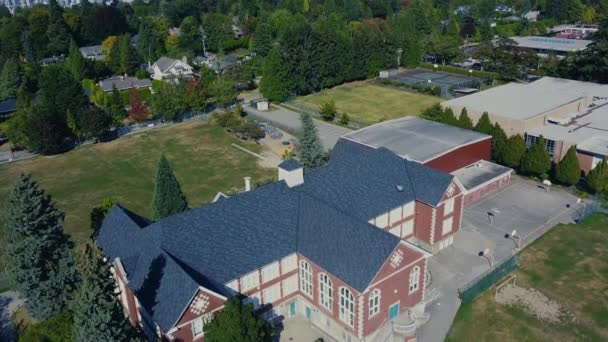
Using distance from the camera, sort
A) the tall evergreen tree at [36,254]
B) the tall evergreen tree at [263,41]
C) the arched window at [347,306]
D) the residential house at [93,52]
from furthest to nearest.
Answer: the residential house at [93,52] < the tall evergreen tree at [263,41] < the tall evergreen tree at [36,254] < the arched window at [347,306]

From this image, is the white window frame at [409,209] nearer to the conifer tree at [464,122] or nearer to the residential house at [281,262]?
the residential house at [281,262]

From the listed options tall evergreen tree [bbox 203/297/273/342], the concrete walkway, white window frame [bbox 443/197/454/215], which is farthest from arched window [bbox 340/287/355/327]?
the concrete walkway

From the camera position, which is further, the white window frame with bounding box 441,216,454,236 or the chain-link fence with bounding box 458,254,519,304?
the white window frame with bounding box 441,216,454,236

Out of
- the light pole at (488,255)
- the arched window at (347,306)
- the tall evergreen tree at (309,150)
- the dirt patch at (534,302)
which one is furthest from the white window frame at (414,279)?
the tall evergreen tree at (309,150)

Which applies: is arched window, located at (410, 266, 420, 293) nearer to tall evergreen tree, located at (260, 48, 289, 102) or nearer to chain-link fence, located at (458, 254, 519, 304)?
chain-link fence, located at (458, 254, 519, 304)

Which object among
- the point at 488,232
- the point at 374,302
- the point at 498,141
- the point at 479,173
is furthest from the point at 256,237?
the point at 498,141

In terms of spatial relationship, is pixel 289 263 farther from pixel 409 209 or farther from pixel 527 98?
pixel 527 98
